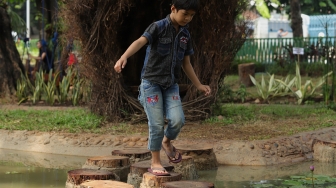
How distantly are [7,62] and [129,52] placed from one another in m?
10.5

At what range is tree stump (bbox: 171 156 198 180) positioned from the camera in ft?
22.2

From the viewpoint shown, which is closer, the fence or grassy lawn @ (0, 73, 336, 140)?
grassy lawn @ (0, 73, 336, 140)

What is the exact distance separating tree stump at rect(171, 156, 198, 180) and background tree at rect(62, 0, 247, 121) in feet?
11.7

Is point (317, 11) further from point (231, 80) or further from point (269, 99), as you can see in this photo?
point (269, 99)

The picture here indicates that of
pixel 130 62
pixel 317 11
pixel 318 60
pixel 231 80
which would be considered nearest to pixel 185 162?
pixel 130 62

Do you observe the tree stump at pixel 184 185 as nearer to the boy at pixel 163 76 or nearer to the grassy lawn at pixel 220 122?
the boy at pixel 163 76

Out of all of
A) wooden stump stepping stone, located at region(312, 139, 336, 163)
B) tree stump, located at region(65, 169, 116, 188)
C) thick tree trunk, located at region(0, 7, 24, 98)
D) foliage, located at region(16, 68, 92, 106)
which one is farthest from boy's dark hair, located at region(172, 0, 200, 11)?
thick tree trunk, located at region(0, 7, 24, 98)

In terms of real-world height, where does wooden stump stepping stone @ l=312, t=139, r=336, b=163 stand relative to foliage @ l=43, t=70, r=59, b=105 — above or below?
below

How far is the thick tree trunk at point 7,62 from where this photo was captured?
15.1 metres

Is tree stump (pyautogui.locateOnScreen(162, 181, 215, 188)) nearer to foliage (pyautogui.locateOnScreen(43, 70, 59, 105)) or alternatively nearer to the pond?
the pond

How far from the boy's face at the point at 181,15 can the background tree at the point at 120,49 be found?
428cm

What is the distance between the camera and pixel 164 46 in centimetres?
594

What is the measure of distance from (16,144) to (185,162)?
11.8ft

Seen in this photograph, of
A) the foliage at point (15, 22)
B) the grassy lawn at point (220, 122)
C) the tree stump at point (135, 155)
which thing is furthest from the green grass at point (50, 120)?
the foliage at point (15, 22)
